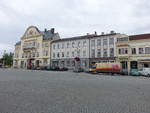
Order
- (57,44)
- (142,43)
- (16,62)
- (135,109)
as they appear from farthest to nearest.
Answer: (16,62)
(57,44)
(142,43)
(135,109)

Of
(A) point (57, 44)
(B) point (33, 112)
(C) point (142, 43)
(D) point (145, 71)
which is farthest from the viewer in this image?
(A) point (57, 44)

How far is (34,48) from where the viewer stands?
64.5 metres

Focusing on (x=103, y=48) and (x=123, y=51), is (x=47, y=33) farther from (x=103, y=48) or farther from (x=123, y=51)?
(x=123, y=51)

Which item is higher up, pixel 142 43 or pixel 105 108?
pixel 142 43

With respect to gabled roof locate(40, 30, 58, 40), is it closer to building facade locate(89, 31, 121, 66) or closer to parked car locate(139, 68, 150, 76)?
building facade locate(89, 31, 121, 66)

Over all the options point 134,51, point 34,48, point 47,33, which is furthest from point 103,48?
point 34,48

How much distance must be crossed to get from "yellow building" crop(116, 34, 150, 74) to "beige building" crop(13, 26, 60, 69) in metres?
27.4

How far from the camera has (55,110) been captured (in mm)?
5953

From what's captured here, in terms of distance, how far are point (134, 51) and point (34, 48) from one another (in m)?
39.0

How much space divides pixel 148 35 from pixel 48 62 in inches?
1377

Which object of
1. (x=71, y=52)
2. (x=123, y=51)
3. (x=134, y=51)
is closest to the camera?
(x=134, y=51)

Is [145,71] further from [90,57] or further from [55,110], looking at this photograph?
[55,110]

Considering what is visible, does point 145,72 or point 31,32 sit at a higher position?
point 31,32

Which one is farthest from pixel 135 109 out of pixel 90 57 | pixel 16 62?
pixel 16 62
